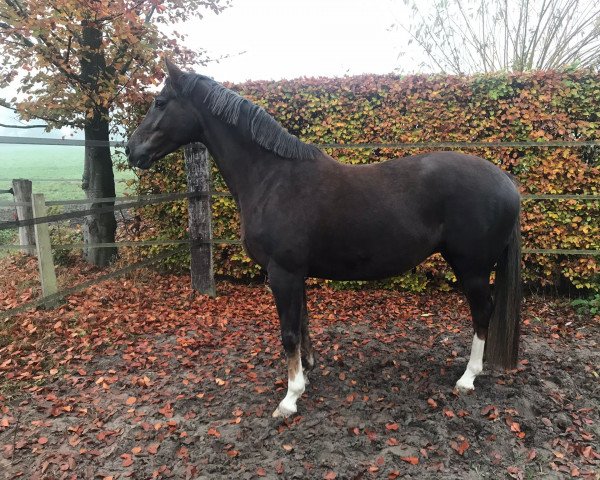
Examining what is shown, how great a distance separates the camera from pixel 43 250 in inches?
167

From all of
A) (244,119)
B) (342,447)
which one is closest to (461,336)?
(342,447)

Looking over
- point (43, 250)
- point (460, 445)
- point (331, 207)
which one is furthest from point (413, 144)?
point (43, 250)

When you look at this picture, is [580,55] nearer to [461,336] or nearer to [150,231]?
[461,336]

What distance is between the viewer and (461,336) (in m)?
3.94

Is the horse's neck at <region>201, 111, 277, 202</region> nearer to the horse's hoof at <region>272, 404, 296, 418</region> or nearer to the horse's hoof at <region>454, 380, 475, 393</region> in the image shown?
the horse's hoof at <region>272, 404, 296, 418</region>

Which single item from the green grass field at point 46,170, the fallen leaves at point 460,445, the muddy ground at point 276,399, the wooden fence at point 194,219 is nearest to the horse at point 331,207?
the muddy ground at point 276,399

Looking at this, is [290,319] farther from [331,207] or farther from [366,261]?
[331,207]

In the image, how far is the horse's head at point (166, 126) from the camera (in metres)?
2.86

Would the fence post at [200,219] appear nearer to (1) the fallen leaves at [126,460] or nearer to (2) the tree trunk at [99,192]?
(2) the tree trunk at [99,192]

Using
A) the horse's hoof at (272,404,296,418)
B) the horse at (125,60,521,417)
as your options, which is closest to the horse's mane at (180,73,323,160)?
the horse at (125,60,521,417)

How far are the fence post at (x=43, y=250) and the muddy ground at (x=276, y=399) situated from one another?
1.04 feet

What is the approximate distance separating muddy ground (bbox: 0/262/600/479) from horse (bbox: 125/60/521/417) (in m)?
0.35

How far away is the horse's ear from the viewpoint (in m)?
2.73

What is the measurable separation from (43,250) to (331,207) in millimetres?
3397
